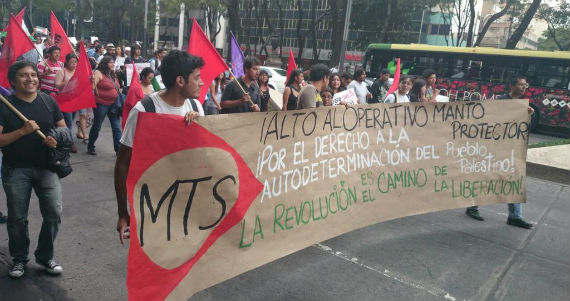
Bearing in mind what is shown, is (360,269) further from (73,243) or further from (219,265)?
(73,243)

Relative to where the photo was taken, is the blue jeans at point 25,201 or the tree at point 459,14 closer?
the blue jeans at point 25,201

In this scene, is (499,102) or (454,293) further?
(499,102)

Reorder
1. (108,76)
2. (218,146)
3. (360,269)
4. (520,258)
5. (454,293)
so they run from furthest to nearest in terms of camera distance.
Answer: (108,76)
(520,258)
(360,269)
(454,293)
(218,146)

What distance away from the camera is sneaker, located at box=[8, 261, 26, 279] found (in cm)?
327

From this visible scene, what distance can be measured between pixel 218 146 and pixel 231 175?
0.67ft

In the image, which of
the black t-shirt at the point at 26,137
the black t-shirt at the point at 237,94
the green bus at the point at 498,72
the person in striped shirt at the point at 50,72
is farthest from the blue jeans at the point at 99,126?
the green bus at the point at 498,72

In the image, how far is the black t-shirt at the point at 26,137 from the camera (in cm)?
308

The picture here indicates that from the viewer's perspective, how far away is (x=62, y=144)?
125 inches

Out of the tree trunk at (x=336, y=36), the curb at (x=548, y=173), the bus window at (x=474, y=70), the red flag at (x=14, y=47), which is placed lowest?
the curb at (x=548, y=173)

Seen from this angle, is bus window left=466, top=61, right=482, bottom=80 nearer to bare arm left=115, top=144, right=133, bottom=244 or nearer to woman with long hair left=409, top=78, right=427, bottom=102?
woman with long hair left=409, top=78, right=427, bottom=102

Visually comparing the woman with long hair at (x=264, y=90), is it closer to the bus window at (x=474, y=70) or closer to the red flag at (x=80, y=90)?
the red flag at (x=80, y=90)

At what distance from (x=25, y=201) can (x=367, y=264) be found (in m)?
2.76

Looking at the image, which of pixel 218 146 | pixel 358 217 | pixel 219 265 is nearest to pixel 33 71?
pixel 218 146

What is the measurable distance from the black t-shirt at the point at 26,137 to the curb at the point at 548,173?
8.31 meters
